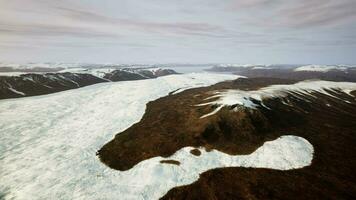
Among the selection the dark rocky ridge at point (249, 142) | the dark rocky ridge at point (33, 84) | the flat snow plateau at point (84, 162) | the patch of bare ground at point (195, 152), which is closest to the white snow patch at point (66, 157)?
the flat snow plateau at point (84, 162)

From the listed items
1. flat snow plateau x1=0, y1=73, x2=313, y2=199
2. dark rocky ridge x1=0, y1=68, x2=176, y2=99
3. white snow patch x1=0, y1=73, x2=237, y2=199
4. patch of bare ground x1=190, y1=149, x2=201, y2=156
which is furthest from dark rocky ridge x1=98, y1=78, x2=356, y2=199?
dark rocky ridge x1=0, y1=68, x2=176, y2=99

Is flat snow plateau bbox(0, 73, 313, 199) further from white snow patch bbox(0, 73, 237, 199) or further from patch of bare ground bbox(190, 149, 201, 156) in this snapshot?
patch of bare ground bbox(190, 149, 201, 156)

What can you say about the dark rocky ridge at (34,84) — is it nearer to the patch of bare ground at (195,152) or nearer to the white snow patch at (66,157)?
the white snow patch at (66,157)

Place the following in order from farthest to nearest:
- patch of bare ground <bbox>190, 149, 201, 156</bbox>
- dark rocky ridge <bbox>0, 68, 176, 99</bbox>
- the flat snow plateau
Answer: dark rocky ridge <bbox>0, 68, 176, 99</bbox>
patch of bare ground <bbox>190, 149, 201, 156</bbox>
the flat snow plateau

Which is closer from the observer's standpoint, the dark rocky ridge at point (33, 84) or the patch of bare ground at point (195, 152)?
the patch of bare ground at point (195, 152)

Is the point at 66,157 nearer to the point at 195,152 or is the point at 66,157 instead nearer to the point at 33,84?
the point at 195,152

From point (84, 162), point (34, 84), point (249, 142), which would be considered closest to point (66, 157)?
point (84, 162)

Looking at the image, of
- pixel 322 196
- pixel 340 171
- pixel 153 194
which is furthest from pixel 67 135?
pixel 340 171

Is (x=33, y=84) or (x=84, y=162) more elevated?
(x=84, y=162)
